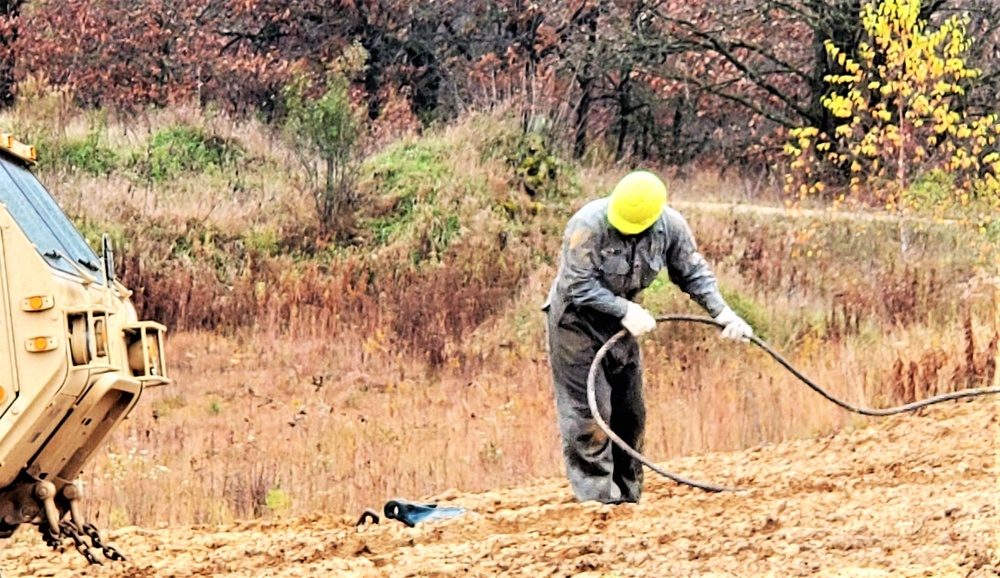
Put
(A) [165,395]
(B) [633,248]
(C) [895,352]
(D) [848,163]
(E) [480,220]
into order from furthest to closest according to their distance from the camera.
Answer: (D) [848,163]
(E) [480,220]
(A) [165,395]
(C) [895,352]
(B) [633,248]

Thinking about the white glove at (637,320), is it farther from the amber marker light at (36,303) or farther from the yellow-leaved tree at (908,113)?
the yellow-leaved tree at (908,113)

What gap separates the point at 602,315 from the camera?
817 cm

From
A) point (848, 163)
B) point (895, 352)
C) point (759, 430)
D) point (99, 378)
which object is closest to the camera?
→ point (99, 378)

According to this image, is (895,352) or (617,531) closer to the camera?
(617,531)

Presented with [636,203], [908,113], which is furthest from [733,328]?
[908,113]

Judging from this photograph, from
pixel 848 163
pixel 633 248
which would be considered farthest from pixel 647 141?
pixel 633 248

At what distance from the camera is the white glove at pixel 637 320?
306 inches

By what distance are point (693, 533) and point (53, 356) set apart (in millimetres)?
2909

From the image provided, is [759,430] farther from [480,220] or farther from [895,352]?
[480,220]

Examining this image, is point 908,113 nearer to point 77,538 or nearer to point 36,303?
point 77,538

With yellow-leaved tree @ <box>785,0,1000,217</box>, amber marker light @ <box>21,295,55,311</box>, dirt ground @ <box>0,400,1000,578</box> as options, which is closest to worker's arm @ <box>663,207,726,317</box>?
dirt ground @ <box>0,400,1000,578</box>

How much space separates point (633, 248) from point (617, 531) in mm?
1559

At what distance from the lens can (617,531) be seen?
732cm

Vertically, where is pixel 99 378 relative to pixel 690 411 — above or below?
above
